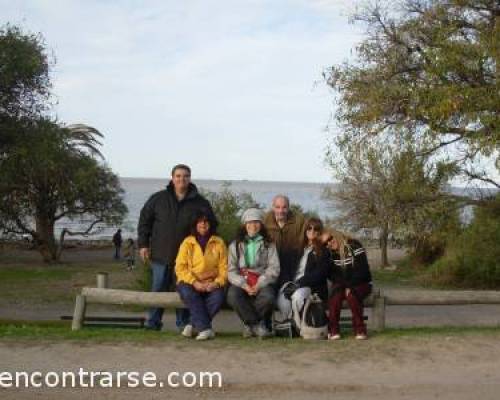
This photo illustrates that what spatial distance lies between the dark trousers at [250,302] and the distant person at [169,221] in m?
0.79

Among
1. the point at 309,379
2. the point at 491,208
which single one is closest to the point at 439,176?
the point at 491,208

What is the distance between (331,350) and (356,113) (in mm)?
12721

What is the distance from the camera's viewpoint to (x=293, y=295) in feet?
28.6

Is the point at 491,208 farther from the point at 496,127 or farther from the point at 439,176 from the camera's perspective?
the point at 496,127

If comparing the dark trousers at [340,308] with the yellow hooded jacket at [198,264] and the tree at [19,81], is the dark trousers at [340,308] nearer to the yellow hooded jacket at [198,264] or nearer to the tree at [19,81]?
the yellow hooded jacket at [198,264]

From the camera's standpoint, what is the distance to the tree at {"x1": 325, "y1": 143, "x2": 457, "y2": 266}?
2075 centimetres

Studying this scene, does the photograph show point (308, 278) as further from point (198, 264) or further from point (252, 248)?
point (198, 264)

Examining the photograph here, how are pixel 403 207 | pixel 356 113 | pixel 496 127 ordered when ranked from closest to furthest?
pixel 496 127 → pixel 356 113 → pixel 403 207

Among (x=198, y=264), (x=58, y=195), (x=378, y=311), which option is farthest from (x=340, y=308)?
(x=58, y=195)

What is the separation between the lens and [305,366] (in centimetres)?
760

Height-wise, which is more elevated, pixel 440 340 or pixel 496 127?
pixel 496 127

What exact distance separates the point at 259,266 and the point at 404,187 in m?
13.5

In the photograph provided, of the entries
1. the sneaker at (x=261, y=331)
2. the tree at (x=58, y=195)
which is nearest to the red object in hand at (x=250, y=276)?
the sneaker at (x=261, y=331)

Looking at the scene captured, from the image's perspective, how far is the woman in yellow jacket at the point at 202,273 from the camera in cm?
871
